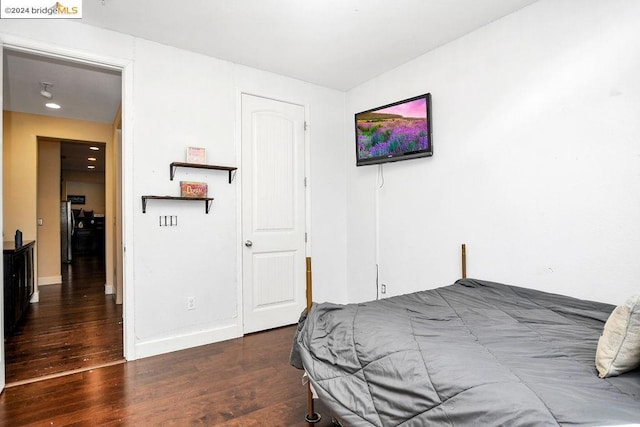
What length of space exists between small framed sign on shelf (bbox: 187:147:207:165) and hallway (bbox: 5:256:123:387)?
1.73 m

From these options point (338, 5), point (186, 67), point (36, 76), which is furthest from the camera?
point (36, 76)

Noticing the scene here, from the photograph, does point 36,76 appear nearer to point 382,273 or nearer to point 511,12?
point 382,273

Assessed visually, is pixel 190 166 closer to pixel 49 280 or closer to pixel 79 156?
pixel 49 280

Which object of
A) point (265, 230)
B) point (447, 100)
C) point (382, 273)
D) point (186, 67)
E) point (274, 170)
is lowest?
point (382, 273)

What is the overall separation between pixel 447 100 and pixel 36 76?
390 centimetres

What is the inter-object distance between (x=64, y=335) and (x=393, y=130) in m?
3.72

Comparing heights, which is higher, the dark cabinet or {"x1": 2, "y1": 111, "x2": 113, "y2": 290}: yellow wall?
{"x1": 2, "y1": 111, "x2": 113, "y2": 290}: yellow wall

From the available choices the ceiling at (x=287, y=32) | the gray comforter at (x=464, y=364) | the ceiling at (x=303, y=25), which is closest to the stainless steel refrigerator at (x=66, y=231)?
the ceiling at (x=287, y=32)

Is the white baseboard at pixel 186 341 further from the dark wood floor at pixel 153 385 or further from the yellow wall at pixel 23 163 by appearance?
the yellow wall at pixel 23 163

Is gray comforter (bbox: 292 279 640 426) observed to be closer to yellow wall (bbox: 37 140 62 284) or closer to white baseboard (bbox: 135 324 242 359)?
white baseboard (bbox: 135 324 242 359)

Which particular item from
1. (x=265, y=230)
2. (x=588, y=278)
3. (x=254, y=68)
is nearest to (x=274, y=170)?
(x=265, y=230)

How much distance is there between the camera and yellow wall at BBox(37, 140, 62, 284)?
5.38 metres

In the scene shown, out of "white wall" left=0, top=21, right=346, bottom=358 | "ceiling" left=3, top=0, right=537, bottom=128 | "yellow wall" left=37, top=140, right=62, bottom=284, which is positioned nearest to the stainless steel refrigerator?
"yellow wall" left=37, top=140, right=62, bottom=284

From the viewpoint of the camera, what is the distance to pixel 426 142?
2.85 m
